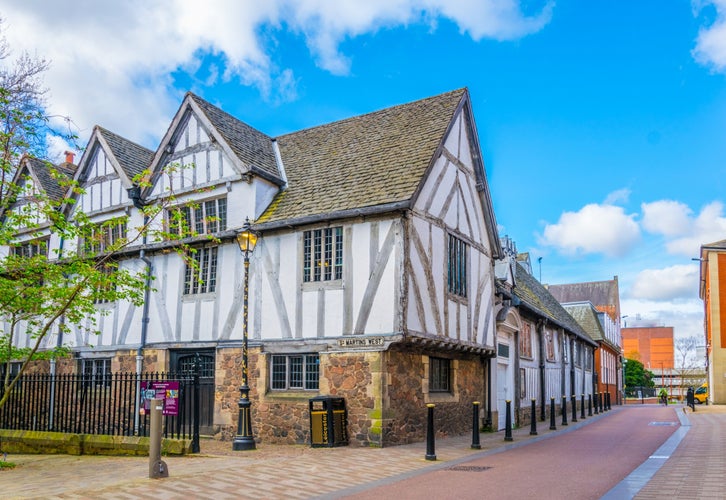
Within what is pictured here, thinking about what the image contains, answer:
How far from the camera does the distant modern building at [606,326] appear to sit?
4569 centimetres

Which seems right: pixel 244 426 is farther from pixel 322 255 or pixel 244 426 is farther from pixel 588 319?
pixel 588 319

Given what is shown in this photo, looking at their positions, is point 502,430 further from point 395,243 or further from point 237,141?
point 237,141

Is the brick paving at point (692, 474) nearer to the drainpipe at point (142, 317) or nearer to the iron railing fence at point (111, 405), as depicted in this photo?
the iron railing fence at point (111, 405)

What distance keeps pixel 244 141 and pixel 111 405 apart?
315 inches

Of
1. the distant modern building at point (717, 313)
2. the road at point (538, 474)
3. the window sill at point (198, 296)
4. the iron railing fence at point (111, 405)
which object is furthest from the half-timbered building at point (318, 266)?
the distant modern building at point (717, 313)

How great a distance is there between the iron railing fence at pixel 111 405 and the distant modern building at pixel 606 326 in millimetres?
31481

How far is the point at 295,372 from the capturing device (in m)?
15.7

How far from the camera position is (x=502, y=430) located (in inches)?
806

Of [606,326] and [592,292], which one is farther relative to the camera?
[592,292]

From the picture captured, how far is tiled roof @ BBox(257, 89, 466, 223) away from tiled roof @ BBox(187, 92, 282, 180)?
55 centimetres

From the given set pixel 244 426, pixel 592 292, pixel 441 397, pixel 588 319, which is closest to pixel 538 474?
pixel 244 426

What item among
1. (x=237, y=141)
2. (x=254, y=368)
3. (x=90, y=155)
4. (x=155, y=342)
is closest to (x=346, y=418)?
(x=254, y=368)

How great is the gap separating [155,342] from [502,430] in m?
10.8

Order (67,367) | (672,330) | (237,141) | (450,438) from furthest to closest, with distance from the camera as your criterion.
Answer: (672,330) < (67,367) < (237,141) < (450,438)
